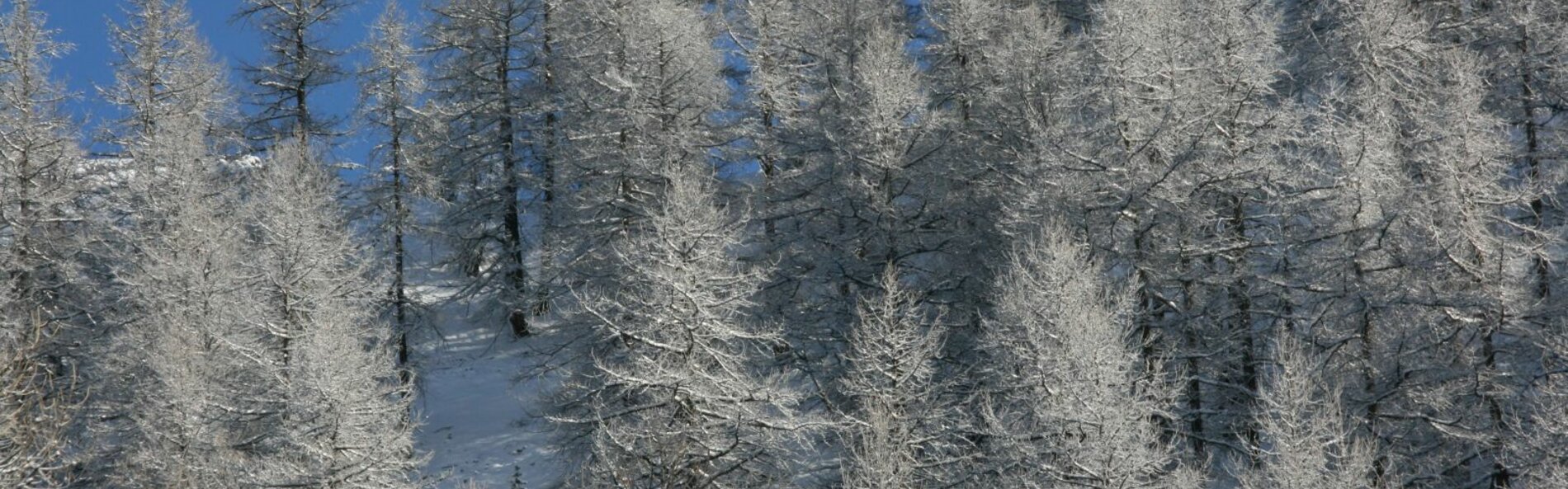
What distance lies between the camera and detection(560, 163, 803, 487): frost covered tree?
21219mm

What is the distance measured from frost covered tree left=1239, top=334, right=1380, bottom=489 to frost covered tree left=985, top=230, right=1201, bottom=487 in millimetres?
1283

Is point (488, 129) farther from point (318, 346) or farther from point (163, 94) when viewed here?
point (318, 346)

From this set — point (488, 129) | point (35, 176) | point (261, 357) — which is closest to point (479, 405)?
point (261, 357)

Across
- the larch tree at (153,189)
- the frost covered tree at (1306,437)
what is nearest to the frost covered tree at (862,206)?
the frost covered tree at (1306,437)

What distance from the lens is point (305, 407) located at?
73.1 feet

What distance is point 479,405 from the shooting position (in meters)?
29.8

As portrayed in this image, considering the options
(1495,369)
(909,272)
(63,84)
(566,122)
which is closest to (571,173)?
(566,122)

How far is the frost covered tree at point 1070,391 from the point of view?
18.9 metres

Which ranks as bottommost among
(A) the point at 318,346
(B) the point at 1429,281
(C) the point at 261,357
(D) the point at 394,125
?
(C) the point at 261,357

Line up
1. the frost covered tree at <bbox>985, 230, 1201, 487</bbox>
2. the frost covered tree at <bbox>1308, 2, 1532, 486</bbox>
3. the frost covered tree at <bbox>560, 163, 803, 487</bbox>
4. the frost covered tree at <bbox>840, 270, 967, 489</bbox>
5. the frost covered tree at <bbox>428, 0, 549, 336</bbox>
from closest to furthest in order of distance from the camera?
the frost covered tree at <bbox>985, 230, 1201, 487</bbox>
the frost covered tree at <bbox>1308, 2, 1532, 486</bbox>
the frost covered tree at <bbox>840, 270, 967, 489</bbox>
the frost covered tree at <bbox>560, 163, 803, 487</bbox>
the frost covered tree at <bbox>428, 0, 549, 336</bbox>

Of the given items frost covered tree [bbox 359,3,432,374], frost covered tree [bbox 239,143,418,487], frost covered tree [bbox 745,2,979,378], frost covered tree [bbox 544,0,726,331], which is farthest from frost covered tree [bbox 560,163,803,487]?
frost covered tree [bbox 359,3,432,374]

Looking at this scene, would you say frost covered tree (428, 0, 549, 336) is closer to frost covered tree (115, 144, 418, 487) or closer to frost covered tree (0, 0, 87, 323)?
frost covered tree (115, 144, 418, 487)

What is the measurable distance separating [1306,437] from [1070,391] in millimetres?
3321

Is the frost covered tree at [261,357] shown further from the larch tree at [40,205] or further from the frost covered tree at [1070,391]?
the frost covered tree at [1070,391]
